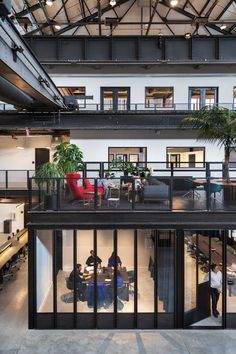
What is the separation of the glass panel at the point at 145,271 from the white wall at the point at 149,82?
8.03 meters

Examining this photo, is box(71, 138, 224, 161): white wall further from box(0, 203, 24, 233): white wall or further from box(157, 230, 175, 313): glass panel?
box(157, 230, 175, 313): glass panel

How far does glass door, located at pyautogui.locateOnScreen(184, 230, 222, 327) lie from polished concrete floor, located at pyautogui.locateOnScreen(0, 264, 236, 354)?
41 centimetres

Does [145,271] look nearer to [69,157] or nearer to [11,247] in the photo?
[69,157]

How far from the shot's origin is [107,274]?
8.27 m

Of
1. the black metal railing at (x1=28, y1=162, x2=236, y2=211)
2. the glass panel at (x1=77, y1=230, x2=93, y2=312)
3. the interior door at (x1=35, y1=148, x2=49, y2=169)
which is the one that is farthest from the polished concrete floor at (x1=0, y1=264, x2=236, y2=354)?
the interior door at (x1=35, y1=148, x2=49, y2=169)

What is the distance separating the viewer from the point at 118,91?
14.4m

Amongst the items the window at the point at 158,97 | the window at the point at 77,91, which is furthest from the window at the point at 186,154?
the window at the point at 77,91

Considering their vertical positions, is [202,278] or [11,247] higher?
[202,278]

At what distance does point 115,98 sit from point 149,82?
1785 mm

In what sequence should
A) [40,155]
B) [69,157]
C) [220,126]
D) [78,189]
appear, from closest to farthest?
[78,189], [220,126], [69,157], [40,155]

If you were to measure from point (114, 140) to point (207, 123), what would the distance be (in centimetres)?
528

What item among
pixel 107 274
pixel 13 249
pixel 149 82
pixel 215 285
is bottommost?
pixel 13 249

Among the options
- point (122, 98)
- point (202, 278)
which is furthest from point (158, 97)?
point (202, 278)

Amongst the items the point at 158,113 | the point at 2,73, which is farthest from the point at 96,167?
the point at 2,73
